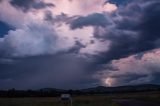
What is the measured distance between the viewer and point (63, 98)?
217 feet
